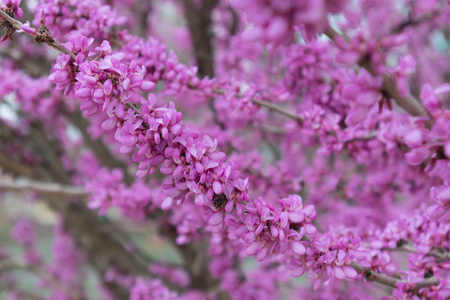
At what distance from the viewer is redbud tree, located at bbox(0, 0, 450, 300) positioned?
24.9 inches

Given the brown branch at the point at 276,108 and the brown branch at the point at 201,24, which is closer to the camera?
the brown branch at the point at 276,108

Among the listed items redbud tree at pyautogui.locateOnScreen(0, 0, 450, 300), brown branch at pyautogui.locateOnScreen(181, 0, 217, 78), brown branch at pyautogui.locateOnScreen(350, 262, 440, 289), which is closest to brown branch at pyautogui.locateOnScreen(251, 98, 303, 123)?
redbud tree at pyautogui.locateOnScreen(0, 0, 450, 300)

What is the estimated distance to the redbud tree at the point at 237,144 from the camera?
0.63 meters

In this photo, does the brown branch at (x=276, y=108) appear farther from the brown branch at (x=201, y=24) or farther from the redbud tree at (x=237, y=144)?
the brown branch at (x=201, y=24)

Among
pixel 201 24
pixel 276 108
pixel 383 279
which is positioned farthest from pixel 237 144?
A: pixel 201 24

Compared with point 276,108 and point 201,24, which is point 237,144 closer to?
point 276,108

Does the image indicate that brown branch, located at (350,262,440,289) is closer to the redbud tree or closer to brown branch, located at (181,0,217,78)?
the redbud tree

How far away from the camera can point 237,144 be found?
1794 millimetres

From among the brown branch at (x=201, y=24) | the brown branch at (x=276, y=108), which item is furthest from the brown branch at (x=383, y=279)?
the brown branch at (x=201, y=24)

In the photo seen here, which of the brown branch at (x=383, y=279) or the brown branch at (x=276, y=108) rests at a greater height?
the brown branch at (x=276, y=108)

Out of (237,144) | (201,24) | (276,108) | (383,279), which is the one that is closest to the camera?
(383,279)

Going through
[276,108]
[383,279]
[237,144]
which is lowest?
[383,279]

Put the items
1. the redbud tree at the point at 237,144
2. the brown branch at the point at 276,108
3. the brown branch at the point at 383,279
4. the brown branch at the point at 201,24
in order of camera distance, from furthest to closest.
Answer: the brown branch at the point at 201,24, the brown branch at the point at 276,108, the brown branch at the point at 383,279, the redbud tree at the point at 237,144

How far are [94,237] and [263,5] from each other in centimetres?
236
